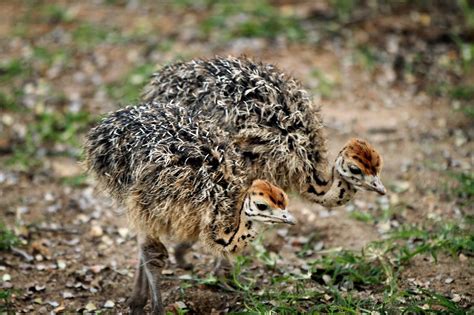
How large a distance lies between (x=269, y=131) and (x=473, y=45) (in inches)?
188

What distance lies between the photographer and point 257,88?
539cm

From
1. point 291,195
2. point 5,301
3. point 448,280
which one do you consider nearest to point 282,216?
point 291,195

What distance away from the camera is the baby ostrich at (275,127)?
5176mm

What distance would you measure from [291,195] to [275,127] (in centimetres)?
59

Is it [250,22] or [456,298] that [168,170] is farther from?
[250,22]

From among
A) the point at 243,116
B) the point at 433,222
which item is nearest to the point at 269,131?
the point at 243,116

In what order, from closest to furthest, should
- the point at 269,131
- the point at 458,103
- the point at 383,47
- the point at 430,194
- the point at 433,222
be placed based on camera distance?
the point at 269,131 → the point at 433,222 → the point at 430,194 → the point at 458,103 → the point at 383,47

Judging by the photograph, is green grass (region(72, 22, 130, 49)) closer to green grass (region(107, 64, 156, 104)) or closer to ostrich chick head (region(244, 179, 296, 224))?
green grass (region(107, 64, 156, 104))

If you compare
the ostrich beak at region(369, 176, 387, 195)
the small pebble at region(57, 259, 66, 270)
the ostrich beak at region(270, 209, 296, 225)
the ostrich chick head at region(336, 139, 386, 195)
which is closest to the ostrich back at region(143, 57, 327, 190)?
the ostrich chick head at region(336, 139, 386, 195)

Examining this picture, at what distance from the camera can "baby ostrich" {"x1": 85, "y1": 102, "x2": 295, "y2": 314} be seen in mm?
4738

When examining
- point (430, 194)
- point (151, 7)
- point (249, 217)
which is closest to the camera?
point (249, 217)

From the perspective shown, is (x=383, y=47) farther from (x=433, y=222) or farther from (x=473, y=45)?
(x=433, y=222)

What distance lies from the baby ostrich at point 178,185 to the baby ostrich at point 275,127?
0.20 metres

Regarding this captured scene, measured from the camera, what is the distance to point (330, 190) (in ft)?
17.5
